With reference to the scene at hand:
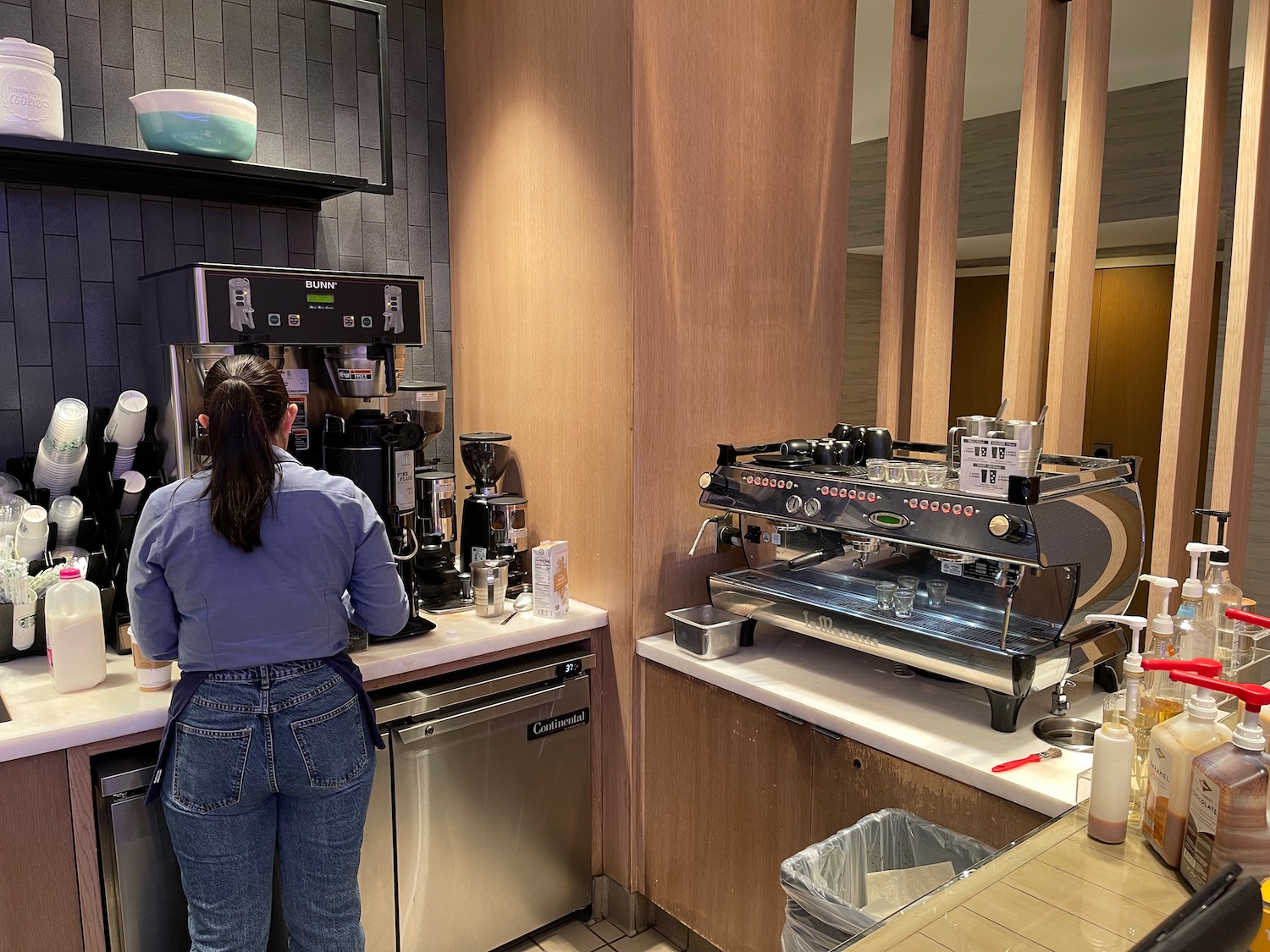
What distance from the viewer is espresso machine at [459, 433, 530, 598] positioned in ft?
8.79

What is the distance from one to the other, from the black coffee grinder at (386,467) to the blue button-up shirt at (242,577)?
0.52 m

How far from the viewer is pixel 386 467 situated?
7.70ft

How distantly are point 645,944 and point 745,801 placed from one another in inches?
24.8

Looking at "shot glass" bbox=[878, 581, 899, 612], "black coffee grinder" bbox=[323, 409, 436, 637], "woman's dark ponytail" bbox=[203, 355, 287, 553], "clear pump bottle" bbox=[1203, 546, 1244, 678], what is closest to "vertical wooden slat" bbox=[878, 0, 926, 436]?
"shot glass" bbox=[878, 581, 899, 612]

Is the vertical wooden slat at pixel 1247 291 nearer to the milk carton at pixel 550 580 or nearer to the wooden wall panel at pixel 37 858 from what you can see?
the milk carton at pixel 550 580

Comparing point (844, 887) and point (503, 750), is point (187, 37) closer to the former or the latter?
point (503, 750)

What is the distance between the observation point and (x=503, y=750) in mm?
2338

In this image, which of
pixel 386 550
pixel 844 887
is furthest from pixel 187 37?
pixel 844 887

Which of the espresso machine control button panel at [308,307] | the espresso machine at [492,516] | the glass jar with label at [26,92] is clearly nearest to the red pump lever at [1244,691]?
the espresso machine at [492,516]

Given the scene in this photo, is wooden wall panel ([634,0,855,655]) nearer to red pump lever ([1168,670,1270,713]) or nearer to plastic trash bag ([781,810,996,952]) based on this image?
plastic trash bag ([781,810,996,952])

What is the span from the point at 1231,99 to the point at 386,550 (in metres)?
3.79

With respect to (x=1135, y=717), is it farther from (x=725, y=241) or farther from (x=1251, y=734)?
(x=725, y=241)

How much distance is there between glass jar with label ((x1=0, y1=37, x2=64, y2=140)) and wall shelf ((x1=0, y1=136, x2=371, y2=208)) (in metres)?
0.03

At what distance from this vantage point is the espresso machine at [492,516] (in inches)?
105
